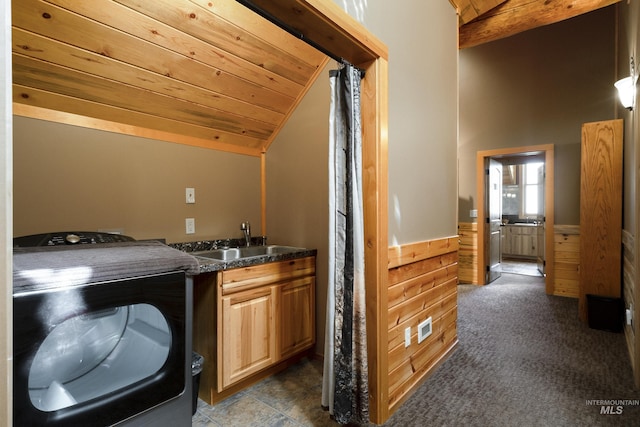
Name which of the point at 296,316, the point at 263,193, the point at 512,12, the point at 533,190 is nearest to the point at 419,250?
the point at 296,316

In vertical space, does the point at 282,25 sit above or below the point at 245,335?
above

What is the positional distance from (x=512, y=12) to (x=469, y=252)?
3.24 meters

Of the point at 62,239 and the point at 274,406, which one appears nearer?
the point at 62,239

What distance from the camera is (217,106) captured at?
90.3 inches

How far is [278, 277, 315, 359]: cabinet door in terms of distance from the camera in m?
2.22

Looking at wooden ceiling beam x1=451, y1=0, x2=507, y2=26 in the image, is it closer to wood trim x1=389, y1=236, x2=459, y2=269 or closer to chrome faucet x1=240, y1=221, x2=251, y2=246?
wood trim x1=389, y1=236, x2=459, y2=269

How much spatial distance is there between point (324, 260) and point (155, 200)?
1.26m

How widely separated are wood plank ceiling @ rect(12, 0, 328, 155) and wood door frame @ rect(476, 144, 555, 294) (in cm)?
354

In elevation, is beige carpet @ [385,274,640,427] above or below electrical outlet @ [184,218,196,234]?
below

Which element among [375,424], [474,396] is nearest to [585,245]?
[474,396]

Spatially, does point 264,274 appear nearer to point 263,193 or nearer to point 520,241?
point 263,193

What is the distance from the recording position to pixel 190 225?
2367mm

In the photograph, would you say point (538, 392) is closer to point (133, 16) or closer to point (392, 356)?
point (392, 356)

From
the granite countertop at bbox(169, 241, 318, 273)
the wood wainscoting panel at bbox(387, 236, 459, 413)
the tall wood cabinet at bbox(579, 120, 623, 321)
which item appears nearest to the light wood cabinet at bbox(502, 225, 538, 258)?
the tall wood cabinet at bbox(579, 120, 623, 321)
